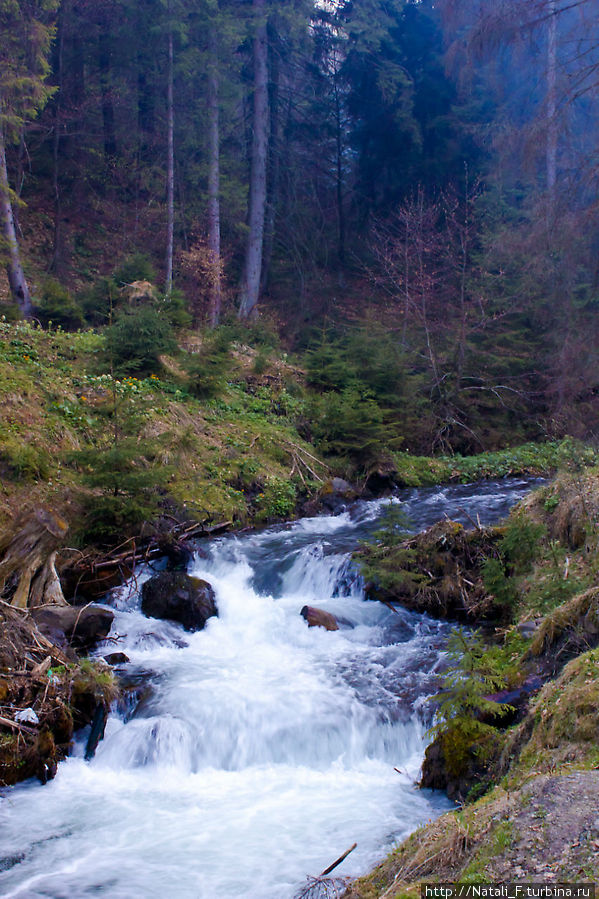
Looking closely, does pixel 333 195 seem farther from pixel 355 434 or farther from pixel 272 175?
pixel 355 434

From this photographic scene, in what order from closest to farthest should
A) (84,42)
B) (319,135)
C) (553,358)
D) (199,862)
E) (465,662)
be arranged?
(199,862) → (465,662) → (553,358) → (84,42) → (319,135)

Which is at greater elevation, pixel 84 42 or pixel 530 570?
pixel 84 42

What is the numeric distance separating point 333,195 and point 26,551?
86.8 feet

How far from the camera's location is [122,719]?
6.29 metres

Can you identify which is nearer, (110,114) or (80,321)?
(80,321)

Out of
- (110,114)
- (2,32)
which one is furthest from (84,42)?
(2,32)

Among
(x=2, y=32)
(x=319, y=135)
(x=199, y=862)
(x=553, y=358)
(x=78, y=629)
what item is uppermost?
(x=319, y=135)

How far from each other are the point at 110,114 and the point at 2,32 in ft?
32.6

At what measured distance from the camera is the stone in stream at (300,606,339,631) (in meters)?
8.26

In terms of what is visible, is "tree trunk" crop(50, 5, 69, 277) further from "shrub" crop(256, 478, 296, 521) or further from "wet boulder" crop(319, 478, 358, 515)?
"wet boulder" crop(319, 478, 358, 515)

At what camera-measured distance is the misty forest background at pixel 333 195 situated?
15758 mm

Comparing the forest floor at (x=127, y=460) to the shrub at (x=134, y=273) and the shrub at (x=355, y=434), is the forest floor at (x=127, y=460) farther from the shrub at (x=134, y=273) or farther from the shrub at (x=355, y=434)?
the shrub at (x=134, y=273)

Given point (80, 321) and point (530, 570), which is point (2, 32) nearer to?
point (80, 321)

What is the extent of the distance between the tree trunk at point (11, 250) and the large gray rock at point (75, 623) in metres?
10.3
